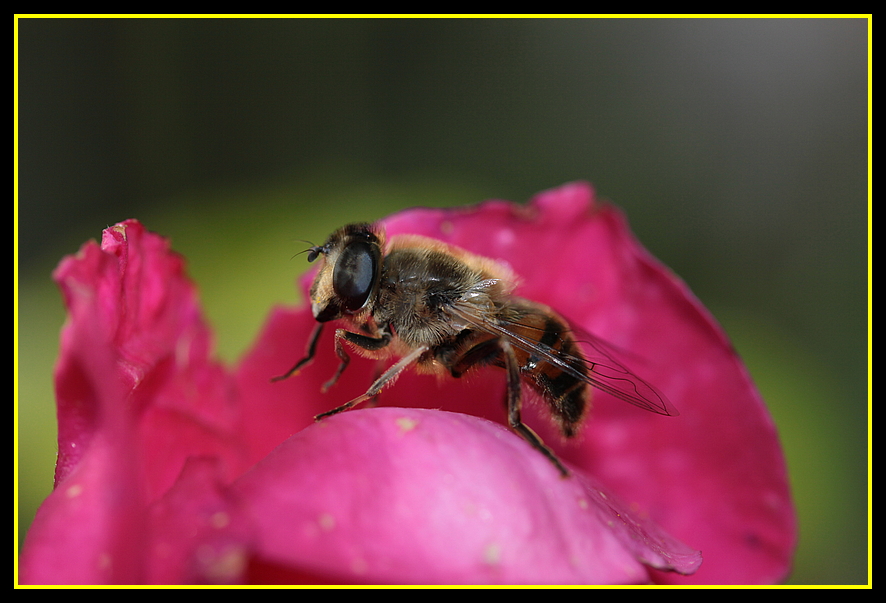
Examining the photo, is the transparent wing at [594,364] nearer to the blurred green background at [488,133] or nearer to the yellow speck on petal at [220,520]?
the yellow speck on petal at [220,520]

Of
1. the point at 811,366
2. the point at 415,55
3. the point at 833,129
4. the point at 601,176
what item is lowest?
the point at 811,366

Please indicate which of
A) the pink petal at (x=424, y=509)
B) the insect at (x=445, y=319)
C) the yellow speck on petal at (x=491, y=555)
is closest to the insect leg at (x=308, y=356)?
the insect at (x=445, y=319)

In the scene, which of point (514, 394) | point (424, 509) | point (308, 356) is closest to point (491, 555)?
point (424, 509)

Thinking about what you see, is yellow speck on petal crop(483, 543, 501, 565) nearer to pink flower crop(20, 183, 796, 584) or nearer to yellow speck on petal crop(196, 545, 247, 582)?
pink flower crop(20, 183, 796, 584)

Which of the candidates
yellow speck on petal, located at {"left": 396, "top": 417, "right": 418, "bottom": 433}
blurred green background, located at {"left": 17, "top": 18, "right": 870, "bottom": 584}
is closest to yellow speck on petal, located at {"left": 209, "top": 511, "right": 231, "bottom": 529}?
yellow speck on petal, located at {"left": 396, "top": 417, "right": 418, "bottom": 433}

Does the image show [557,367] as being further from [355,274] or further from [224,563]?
[224,563]

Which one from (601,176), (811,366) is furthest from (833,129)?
(811,366)

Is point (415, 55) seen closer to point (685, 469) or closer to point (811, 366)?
point (811, 366)

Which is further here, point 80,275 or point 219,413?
point 219,413
